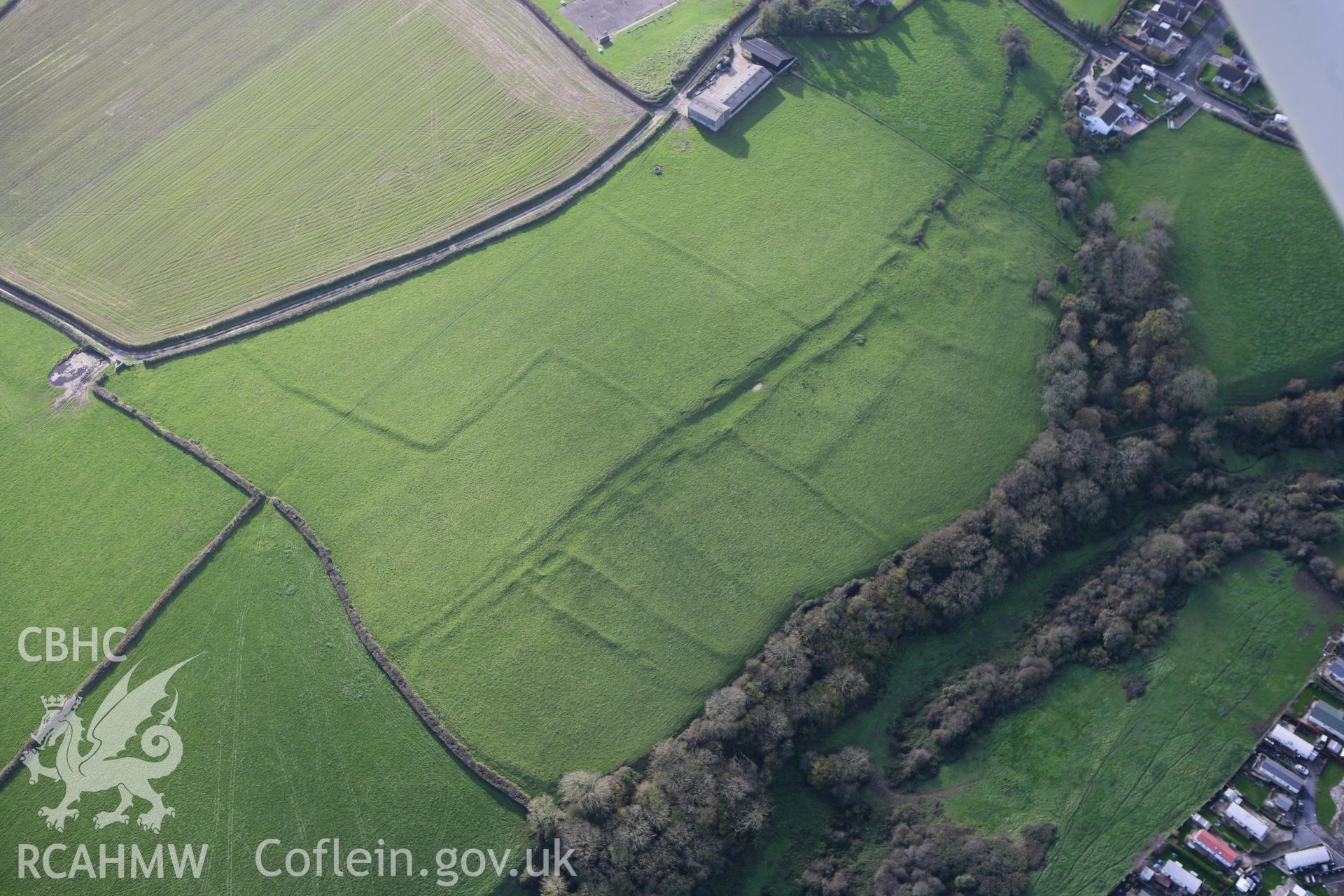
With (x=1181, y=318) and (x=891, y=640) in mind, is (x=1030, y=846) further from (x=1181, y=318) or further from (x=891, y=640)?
(x=1181, y=318)

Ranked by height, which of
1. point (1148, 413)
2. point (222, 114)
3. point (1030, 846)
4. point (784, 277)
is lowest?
point (1030, 846)

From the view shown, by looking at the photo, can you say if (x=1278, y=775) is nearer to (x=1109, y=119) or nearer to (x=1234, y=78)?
(x=1109, y=119)

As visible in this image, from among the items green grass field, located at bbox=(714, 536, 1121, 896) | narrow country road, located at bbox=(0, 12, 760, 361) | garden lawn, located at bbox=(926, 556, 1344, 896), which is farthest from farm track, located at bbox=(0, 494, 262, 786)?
garden lawn, located at bbox=(926, 556, 1344, 896)

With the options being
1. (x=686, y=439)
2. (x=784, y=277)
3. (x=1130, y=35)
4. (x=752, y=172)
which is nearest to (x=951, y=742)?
(x=686, y=439)

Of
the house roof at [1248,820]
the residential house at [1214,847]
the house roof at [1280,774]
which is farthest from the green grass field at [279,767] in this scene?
the house roof at [1280,774]

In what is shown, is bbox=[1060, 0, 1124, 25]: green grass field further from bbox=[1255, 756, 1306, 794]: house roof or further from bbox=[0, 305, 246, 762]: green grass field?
bbox=[0, 305, 246, 762]: green grass field

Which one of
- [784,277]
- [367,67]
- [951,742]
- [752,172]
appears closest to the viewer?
[951,742]

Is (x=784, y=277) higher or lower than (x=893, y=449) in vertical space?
higher
